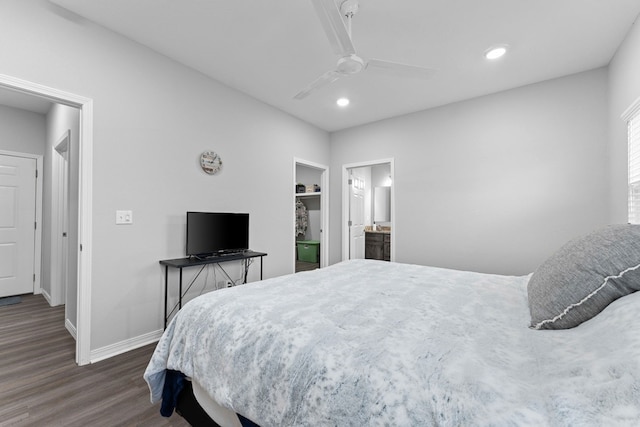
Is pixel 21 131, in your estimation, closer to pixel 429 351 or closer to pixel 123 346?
pixel 123 346

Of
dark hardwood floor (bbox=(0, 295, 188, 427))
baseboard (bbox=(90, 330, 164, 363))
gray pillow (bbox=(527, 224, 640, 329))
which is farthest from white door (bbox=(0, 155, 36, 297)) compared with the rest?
gray pillow (bbox=(527, 224, 640, 329))

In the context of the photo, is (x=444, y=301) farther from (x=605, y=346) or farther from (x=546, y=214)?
(x=546, y=214)

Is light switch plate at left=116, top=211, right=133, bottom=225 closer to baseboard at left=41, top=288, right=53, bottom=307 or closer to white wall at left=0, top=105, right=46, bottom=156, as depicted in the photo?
baseboard at left=41, top=288, right=53, bottom=307

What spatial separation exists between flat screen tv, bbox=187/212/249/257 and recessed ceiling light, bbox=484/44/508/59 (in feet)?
9.63

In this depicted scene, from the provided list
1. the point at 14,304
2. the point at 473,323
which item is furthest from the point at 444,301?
the point at 14,304

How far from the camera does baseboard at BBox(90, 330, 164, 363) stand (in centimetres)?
231

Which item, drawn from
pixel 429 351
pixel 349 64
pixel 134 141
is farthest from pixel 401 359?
pixel 134 141

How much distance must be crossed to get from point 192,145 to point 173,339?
213 cm

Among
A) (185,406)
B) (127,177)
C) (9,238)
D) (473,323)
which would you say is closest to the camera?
(473,323)

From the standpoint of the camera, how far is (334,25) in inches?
64.9

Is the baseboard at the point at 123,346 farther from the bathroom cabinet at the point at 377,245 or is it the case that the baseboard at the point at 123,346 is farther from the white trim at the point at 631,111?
the white trim at the point at 631,111

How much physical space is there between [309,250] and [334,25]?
5666mm

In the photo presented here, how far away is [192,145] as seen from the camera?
298cm

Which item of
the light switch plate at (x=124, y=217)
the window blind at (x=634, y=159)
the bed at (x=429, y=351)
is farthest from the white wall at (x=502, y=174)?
the light switch plate at (x=124, y=217)
